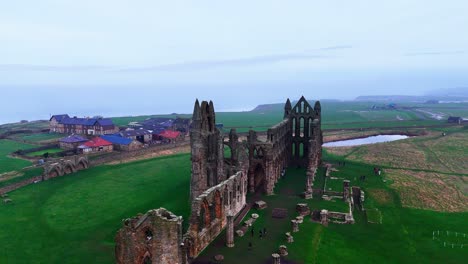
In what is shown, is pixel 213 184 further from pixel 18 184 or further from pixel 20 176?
pixel 20 176

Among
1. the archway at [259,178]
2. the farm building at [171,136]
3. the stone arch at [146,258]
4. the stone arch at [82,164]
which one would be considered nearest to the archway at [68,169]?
the stone arch at [82,164]

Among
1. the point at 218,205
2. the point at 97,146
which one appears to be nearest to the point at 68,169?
→ the point at 97,146

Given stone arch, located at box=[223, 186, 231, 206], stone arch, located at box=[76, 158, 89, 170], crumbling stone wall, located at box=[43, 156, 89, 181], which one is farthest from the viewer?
stone arch, located at box=[76, 158, 89, 170]

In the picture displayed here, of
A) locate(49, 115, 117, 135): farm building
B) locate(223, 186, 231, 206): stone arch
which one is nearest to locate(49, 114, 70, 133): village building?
locate(49, 115, 117, 135): farm building

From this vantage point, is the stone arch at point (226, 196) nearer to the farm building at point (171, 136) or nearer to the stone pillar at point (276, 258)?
the stone pillar at point (276, 258)

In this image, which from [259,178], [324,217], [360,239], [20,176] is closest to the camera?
[360,239]

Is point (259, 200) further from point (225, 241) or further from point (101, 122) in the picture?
point (101, 122)

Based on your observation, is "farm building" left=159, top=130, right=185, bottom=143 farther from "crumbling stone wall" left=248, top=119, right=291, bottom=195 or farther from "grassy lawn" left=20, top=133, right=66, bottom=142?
"crumbling stone wall" left=248, top=119, right=291, bottom=195
